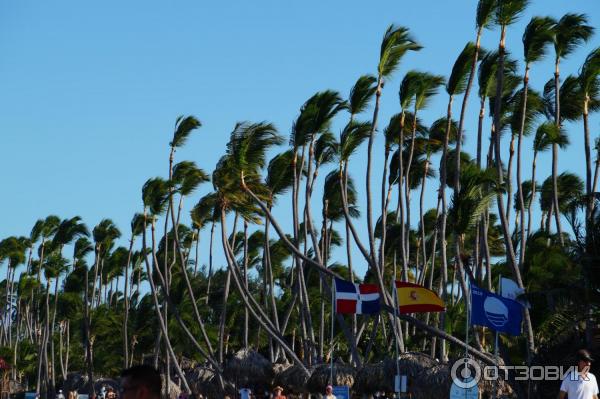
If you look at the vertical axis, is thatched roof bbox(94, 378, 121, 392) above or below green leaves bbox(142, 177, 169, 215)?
below

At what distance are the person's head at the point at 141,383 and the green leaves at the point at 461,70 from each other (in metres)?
28.2

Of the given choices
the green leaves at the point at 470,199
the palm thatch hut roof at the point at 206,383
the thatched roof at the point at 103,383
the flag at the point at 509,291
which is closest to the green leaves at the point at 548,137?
the green leaves at the point at 470,199

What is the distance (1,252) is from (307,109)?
203 ft

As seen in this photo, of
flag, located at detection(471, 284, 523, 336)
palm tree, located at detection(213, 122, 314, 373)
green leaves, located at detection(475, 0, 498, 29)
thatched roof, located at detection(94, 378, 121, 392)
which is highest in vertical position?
green leaves, located at detection(475, 0, 498, 29)

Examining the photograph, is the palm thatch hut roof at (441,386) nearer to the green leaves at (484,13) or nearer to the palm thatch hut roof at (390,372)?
the palm thatch hut roof at (390,372)

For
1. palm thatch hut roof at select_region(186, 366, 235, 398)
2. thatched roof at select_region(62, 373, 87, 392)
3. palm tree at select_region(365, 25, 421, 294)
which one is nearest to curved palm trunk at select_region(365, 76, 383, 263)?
palm tree at select_region(365, 25, 421, 294)

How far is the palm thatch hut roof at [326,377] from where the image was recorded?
116ft

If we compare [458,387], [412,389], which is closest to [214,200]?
[412,389]

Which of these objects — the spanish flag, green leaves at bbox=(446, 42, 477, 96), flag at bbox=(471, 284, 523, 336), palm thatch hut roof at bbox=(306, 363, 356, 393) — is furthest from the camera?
palm thatch hut roof at bbox=(306, 363, 356, 393)

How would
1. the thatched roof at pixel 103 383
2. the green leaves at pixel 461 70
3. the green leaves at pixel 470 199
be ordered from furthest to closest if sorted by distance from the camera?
the thatched roof at pixel 103 383, the green leaves at pixel 461 70, the green leaves at pixel 470 199

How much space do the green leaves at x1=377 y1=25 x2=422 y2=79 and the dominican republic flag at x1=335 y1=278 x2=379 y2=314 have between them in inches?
356

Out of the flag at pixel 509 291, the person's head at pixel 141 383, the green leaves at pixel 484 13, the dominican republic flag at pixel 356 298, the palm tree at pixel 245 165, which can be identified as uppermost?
the green leaves at pixel 484 13

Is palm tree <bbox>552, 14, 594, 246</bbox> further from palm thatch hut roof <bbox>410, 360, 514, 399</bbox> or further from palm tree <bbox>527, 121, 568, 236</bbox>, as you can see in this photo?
palm thatch hut roof <bbox>410, 360, 514, 399</bbox>

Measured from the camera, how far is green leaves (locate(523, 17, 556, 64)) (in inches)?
1208
